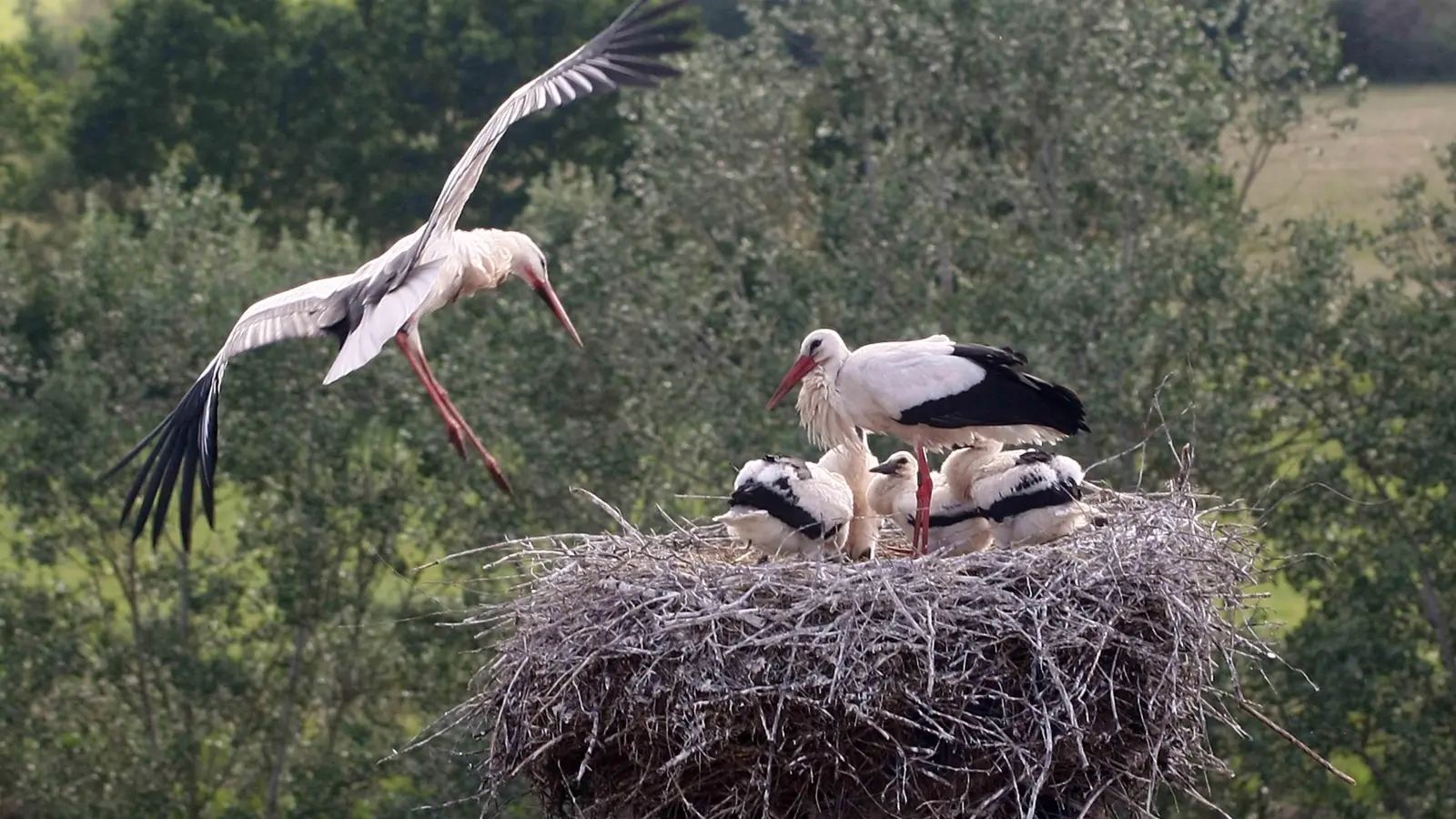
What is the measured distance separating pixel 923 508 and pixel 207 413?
248cm

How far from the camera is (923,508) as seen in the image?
7.03 meters

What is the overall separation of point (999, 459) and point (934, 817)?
5.90 ft

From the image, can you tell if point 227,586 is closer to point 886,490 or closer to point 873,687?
point 886,490

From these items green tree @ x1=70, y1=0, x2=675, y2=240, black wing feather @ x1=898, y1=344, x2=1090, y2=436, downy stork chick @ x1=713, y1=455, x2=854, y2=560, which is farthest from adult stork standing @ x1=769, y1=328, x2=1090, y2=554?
green tree @ x1=70, y1=0, x2=675, y2=240

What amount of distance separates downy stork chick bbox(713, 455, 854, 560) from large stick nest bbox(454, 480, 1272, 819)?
388 mm

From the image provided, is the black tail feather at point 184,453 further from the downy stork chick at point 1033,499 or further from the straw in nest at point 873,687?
the downy stork chick at point 1033,499

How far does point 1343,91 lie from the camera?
17625mm

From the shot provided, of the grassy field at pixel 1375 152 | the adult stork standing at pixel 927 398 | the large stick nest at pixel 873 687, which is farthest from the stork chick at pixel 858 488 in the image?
the grassy field at pixel 1375 152

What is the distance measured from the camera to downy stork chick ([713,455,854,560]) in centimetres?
663

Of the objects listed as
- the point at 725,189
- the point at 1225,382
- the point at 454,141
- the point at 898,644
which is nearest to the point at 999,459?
the point at 898,644

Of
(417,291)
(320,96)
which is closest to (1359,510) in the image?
(417,291)

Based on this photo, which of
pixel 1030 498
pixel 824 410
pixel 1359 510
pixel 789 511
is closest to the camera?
pixel 789 511

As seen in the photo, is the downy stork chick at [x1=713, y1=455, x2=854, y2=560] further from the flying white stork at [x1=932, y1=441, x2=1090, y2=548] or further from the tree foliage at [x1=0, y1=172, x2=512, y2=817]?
the tree foliage at [x1=0, y1=172, x2=512, y2=817]

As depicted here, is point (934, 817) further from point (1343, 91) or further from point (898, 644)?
point (1343, 91)
